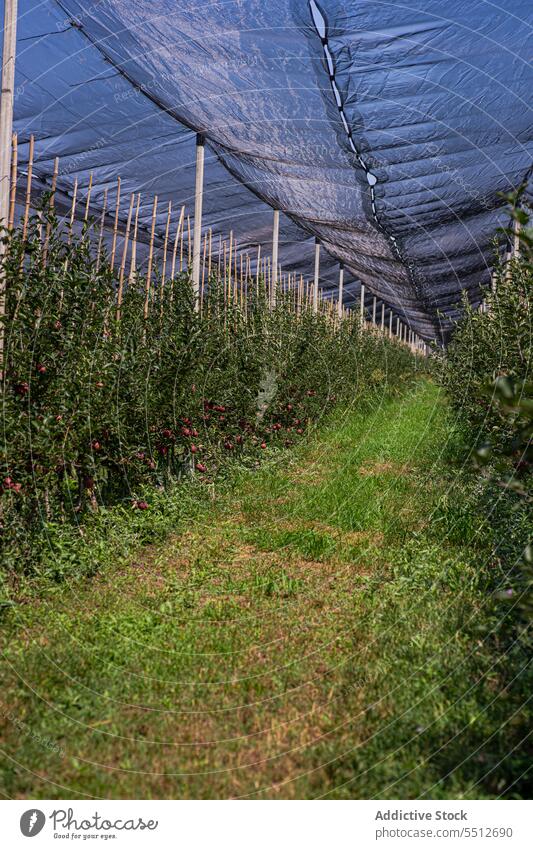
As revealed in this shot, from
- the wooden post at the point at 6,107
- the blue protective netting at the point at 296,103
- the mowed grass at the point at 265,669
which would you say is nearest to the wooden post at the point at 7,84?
the wooden post at the point at 6,107

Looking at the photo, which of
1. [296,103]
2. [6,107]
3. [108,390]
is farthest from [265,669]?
[296,103]

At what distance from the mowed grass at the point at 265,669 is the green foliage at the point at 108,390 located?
2.33ft

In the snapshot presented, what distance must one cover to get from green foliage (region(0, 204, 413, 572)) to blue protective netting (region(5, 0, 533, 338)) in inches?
72.4

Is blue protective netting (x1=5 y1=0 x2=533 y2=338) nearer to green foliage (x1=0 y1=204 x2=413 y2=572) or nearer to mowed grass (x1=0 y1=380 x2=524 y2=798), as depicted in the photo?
green foliage (x1=0 y1=204 x2=413 y2=572)

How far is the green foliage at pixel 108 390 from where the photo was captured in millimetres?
4789

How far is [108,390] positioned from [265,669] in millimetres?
2780

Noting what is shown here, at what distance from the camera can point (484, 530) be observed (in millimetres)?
5293

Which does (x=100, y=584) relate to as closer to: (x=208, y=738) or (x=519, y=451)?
(x=208, y=738)

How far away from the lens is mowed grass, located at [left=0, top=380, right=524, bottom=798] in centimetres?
264

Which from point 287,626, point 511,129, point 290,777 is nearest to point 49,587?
point 287,626

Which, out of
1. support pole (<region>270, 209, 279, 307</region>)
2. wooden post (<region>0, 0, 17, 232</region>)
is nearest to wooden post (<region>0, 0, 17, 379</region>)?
wooden post (<region>0, 0, 17, 232</region>)

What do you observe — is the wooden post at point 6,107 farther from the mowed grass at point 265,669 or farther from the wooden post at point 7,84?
the mowed grass at point 265,669

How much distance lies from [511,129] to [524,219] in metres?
6.04

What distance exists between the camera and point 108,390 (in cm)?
554
